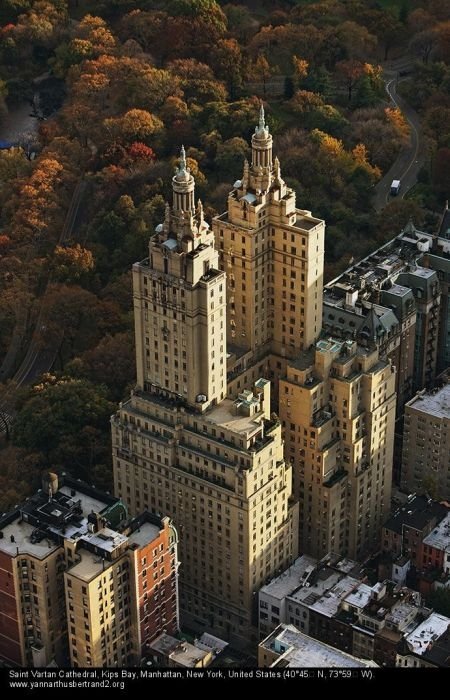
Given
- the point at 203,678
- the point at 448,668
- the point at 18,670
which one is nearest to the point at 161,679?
the point at 203,678

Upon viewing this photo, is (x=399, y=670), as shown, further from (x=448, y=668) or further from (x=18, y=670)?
(x=18, y=670)

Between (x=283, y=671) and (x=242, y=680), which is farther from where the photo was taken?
(x=283, y=671)

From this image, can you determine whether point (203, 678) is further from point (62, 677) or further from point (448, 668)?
point (448, 668)

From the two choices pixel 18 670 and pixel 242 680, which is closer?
pixel 242 680

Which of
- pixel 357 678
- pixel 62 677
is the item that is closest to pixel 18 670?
pixel 62 677

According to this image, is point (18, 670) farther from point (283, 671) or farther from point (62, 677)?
point (283, 671)

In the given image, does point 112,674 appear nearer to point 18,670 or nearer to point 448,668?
point 18,670

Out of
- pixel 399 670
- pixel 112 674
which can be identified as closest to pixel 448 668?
pixel 399 670
